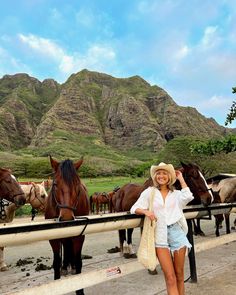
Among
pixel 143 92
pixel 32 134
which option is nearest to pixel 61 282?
pixel 32 134

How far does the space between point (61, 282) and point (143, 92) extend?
182361 mm

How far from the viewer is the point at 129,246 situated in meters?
7.99

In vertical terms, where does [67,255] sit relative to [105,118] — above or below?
below

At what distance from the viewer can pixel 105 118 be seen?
16700 centimetres

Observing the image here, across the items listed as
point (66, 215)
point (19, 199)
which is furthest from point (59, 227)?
point (19, 199)

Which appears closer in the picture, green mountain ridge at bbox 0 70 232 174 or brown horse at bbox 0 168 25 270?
brown horse at bbox 0 168 25 270

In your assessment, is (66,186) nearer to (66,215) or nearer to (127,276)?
(66,215)

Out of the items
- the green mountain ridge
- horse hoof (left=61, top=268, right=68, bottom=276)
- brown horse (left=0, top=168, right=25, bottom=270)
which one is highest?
the green mountain ridge

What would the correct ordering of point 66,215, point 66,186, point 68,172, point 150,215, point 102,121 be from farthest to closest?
point 102,121
point 68,172
point 66,186
point 66,215
point 150,215

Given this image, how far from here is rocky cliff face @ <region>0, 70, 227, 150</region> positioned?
154500 millimetres

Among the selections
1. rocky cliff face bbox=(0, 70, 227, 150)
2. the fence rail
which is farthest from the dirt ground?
rocky cliff face bbox=(0, 70, 227, 150)

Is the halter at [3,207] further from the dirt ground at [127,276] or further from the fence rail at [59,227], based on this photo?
the fence rail at [59,227]

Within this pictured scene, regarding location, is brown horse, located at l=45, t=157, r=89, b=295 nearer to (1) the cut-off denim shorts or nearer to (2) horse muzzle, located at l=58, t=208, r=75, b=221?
(2) horse muzzle, located at l=58, t=208, r=75, b=221

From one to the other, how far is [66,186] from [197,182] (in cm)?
278
